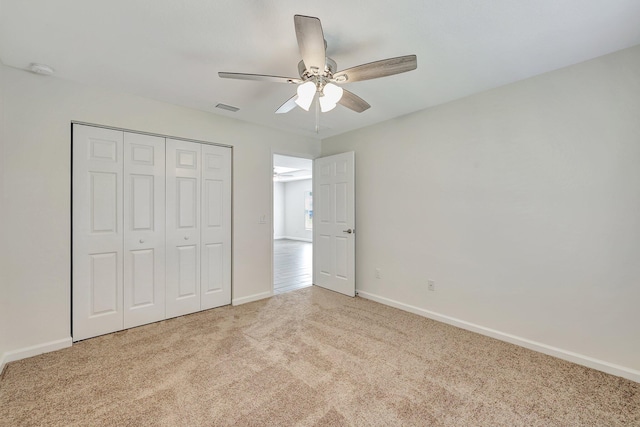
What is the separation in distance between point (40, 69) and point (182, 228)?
5.74 feet

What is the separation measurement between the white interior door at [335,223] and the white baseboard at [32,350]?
293cm

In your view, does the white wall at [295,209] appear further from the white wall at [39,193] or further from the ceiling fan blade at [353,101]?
the ceiling fan blade at [353,101]

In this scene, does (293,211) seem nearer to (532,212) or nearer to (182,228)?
(182,228)

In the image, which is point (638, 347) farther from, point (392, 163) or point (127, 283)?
point (127, 283)

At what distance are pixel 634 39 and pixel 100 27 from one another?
3.53 m

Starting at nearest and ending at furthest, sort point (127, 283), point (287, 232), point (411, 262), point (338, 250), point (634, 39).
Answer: point (634, 39) → point (127, 283) → point (411, 262) → point (338, 250) → point (287, 232)

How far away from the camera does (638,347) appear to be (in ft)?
6.46

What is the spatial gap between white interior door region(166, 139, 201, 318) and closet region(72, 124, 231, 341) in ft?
0.03

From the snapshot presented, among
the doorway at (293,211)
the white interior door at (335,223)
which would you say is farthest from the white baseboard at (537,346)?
the doorway at (293,211)

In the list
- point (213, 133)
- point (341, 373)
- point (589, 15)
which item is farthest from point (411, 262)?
point (213, 133)

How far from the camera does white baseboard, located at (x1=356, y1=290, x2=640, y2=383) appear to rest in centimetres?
202

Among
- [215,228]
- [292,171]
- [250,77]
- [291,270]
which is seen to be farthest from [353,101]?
[292,171]

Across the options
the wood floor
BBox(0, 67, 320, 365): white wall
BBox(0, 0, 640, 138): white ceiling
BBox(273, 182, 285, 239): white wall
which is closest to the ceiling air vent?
BBox(0, 0, 640, 138): white ceiling

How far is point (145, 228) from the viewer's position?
9.52 ft
